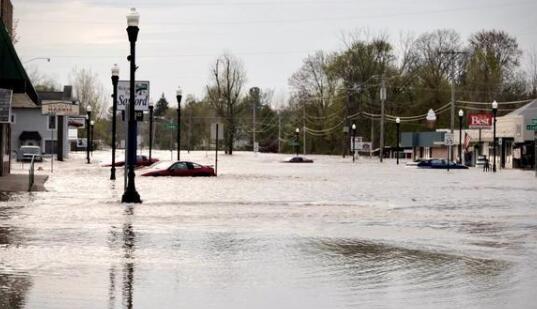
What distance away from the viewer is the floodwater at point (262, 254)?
10789mm

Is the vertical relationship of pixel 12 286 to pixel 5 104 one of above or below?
below

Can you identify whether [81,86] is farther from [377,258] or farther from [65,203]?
[377,258]

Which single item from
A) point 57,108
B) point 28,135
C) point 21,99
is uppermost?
point 57,108

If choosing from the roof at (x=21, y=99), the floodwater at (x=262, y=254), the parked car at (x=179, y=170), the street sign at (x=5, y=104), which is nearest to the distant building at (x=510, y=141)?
the parked car at (x=179, y=170)

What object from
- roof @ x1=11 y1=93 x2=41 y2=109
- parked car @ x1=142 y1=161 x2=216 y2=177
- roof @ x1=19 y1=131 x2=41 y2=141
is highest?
roof @ x1=11 y1=93 x2=41 y2=109

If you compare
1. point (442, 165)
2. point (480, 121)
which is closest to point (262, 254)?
point (442, 165)

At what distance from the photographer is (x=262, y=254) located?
15.0 metres

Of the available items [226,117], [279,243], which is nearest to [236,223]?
[279,243]

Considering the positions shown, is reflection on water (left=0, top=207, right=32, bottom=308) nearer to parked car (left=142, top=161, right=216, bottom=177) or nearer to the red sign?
parked car (left=142, top=161, right=216, bottom=177)

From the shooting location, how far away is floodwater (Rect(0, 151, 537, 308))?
10.8 meters

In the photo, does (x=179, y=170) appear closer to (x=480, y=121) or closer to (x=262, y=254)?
(x=262, y=254)

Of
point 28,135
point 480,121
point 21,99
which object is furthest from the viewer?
point 28,135

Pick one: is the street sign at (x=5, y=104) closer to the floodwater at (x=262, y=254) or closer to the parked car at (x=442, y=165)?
the floodwater at (x=262, y=254)

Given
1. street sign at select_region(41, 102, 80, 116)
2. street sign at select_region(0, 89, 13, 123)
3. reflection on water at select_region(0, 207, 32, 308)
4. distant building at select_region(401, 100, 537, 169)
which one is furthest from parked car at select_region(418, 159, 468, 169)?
reflection on water at select_region(0, 207, 32, 308)
